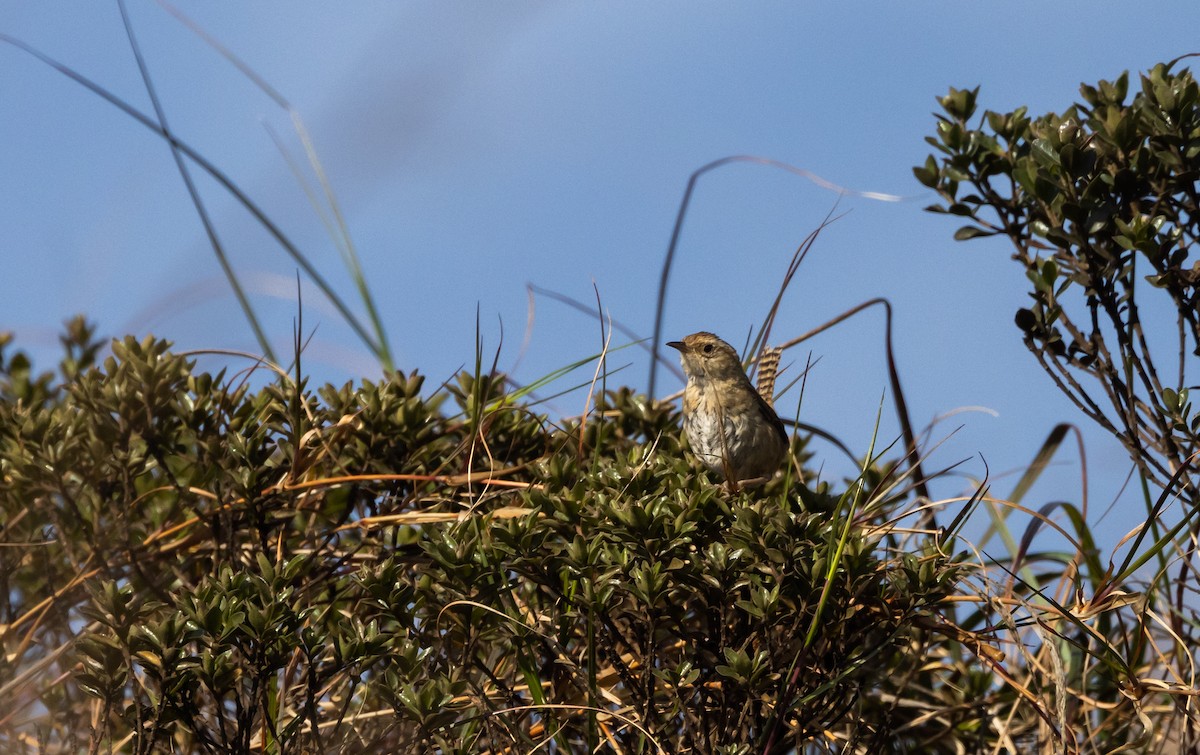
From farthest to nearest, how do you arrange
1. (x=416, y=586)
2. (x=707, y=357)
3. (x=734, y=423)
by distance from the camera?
(x=707, y=357) < (x=734, y=423) < (x=416, y=586)

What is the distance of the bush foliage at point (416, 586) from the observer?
3.00 m

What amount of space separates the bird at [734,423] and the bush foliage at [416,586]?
26 centimetres

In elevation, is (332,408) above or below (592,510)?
above

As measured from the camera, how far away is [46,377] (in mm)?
5254

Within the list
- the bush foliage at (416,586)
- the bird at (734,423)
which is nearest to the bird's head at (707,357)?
the bird at (734,423)

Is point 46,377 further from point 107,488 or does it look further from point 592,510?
point 592,510

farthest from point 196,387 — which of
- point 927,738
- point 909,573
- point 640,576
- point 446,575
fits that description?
point 927,738

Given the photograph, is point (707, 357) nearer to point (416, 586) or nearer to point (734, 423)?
point (734, 423)

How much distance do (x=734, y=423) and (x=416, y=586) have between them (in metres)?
1.58

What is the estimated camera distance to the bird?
4316 mm

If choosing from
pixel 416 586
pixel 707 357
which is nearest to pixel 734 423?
pixel 707 357

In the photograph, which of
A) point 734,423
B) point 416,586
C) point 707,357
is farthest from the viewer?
point 707,357

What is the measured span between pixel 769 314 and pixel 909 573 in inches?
50.3

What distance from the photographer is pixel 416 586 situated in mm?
3256
